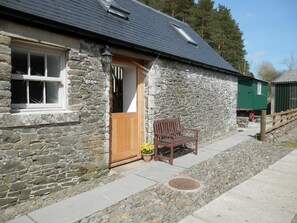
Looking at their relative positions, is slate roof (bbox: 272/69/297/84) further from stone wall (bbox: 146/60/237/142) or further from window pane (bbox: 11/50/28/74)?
window pane (bbox: 11/50/28/74)

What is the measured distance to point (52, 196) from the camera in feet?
16.3

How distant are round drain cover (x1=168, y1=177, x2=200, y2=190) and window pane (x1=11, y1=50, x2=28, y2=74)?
13.1ft

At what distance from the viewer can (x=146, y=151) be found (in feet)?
24.3

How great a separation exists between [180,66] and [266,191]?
5081 mm

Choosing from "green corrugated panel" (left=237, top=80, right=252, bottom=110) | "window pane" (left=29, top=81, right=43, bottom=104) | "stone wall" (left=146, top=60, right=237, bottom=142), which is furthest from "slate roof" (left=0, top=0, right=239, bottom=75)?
"green corrugated panel" (left=237, top=80, right=252, bottom=110)

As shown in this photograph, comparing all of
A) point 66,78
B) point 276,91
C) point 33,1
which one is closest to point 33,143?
point 66,78

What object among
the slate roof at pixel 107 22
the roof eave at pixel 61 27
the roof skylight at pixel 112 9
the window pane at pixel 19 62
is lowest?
the window pane at pixel 19 62

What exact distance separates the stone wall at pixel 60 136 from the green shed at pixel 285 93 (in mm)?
21447

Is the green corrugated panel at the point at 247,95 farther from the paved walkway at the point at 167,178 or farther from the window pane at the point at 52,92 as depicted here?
the window pane at the point at 52,92

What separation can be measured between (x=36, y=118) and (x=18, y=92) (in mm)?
641

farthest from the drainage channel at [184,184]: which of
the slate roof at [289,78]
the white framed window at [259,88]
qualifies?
the slate roof at [289,78]

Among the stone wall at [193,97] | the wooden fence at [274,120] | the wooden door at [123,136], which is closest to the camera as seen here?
the wooden door at [123,136]

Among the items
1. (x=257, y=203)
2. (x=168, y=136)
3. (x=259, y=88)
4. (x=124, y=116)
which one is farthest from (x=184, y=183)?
(x=259, y=88)

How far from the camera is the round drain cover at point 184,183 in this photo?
17.8ft
